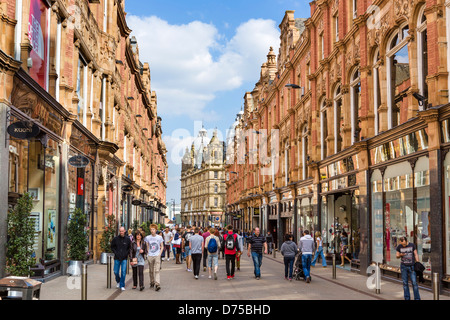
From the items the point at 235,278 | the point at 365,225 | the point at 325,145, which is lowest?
the point at 235,278

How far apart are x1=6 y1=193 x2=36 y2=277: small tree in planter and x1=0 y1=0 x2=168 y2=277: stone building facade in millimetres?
286

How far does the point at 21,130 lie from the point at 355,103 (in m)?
15.9

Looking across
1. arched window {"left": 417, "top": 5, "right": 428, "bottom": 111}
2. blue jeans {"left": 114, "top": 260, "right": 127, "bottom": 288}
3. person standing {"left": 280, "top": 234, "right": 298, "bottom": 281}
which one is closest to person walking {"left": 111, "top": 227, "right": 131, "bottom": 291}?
blue jeans {"left": 114, "top": 260, "right": 127, "bottom": 288}

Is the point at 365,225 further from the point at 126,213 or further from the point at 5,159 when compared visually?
the point at 126,213

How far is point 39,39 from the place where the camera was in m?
16.6

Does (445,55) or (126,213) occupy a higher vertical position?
(445,55)

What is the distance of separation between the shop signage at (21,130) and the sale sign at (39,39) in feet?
11.4

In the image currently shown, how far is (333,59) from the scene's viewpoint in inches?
1071

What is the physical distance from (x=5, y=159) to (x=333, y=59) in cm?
1871

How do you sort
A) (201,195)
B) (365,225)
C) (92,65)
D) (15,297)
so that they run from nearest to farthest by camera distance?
(15,297)
(365,225)
(92,65)
(201,195)

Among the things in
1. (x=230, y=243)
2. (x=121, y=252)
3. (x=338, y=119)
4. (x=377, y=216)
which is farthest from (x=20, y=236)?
(x=338, y=119)

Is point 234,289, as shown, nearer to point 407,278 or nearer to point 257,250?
point 257,250

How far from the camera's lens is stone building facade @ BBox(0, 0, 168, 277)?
1357cm
